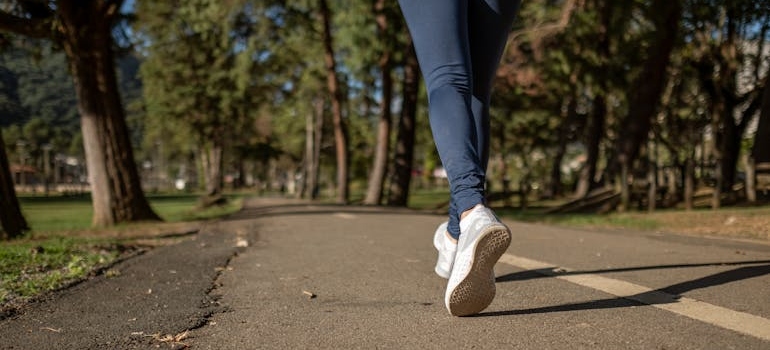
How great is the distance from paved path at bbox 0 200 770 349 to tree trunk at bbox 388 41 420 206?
1677 centimetres

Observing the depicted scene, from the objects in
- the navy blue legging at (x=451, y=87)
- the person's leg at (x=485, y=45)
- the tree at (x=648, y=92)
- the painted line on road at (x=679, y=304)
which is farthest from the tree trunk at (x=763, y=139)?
the navy blue legging at (x=451, y=87)

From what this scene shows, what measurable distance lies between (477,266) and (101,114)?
10.7 metres

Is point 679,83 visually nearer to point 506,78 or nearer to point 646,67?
point 506,78

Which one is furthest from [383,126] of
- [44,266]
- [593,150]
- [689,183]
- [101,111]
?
[44,266]

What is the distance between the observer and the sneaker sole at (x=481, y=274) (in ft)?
7.27

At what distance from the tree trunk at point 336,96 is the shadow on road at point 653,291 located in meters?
20.6

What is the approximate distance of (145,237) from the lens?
329 inches

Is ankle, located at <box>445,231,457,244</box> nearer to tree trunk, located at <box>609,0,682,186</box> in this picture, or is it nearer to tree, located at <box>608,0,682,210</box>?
tree, located at <box>608,0,682,210</box>

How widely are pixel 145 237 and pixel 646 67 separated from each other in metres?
13.4

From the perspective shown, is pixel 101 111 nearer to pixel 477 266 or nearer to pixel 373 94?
pixel 477 266

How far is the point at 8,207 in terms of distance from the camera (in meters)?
8.05

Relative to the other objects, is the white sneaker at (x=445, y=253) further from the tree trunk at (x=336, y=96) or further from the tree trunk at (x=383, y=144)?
the tree trunk at (x=336, y=96)

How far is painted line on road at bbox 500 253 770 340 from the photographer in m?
2.07

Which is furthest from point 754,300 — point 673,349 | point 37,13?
point 37,13
